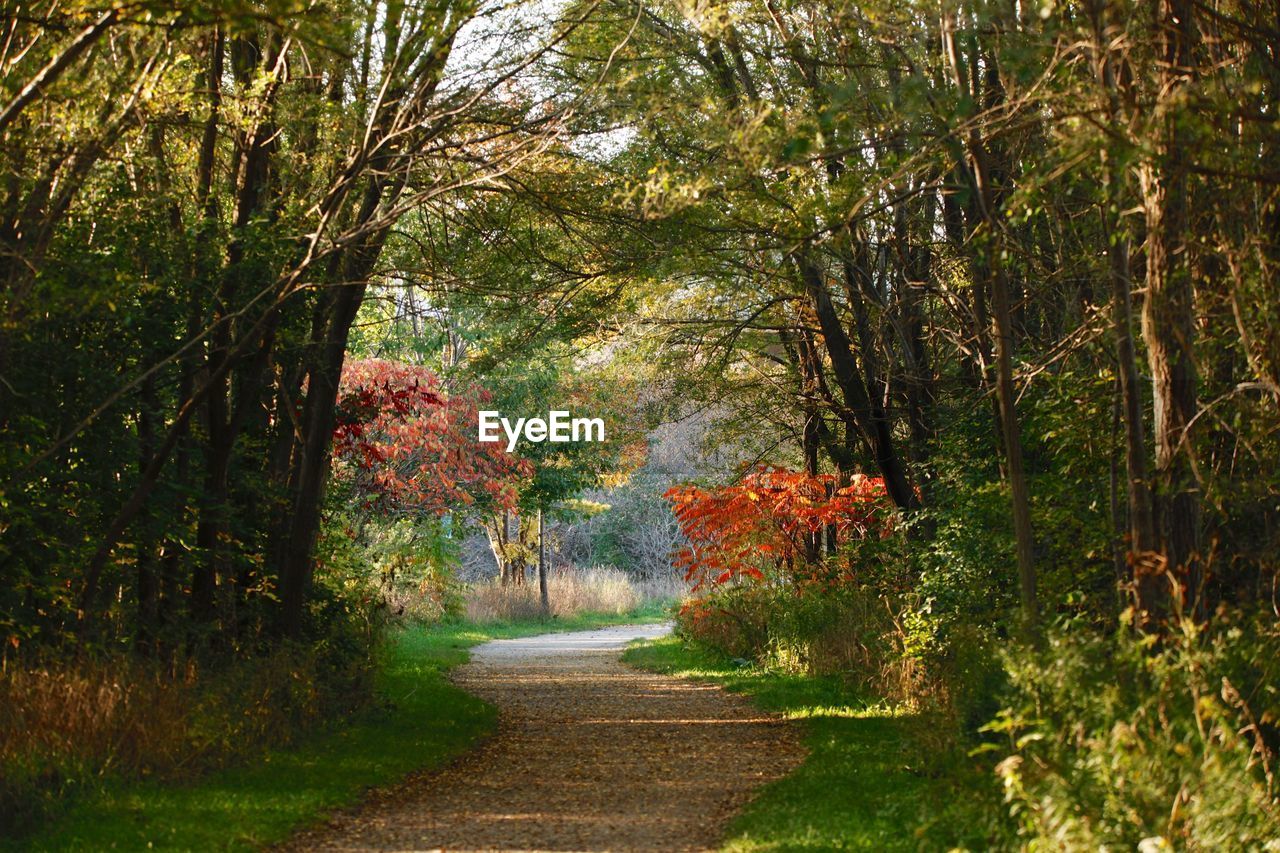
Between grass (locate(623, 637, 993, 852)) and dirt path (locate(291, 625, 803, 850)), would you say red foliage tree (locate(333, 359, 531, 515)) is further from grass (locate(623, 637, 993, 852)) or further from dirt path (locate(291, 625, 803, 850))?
grass (locate(623, 637, 993, 852))

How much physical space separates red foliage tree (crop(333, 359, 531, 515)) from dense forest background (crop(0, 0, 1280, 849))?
24.9 feet

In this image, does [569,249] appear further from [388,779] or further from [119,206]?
[388,779]

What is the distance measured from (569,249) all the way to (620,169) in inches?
86.7

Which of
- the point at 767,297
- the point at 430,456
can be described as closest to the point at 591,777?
the point at 767,297

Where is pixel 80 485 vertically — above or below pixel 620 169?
below

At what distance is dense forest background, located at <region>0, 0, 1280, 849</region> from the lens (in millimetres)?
7027

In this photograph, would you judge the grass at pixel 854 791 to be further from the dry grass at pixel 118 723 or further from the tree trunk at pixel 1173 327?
the dry grass at pixel 118 723

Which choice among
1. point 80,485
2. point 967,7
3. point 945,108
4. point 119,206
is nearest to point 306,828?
point 80,485

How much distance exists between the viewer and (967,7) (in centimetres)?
792

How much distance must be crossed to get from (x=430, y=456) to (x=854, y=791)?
61.7 ft

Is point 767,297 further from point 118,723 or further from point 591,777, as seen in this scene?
point 118,723

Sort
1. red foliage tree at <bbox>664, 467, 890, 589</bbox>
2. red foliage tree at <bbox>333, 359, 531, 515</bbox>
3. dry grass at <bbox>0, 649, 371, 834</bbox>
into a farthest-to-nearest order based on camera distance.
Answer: red foliage tree at <bbox>333, 359, 531, 515</bbox>, red foliage tree at <bbox>664, 467, 890, 589</bbox>, dry grass at <bbox>0, 649, 371, 834</bbox>

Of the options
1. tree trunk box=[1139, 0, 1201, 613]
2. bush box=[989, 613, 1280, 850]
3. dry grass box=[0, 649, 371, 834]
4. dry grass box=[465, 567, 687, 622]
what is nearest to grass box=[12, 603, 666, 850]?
dry grass box=[0, 649, 371, 834]

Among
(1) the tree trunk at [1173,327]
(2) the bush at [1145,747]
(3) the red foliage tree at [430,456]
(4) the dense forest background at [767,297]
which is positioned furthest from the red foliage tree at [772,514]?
(2) the bush at [1145,747]
